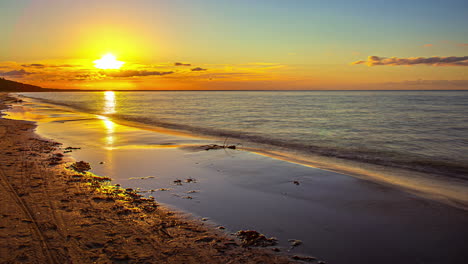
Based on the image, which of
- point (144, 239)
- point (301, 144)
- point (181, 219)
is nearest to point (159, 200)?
point (181, 219)

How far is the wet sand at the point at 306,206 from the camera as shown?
5.23 metres

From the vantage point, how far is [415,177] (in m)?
11.0

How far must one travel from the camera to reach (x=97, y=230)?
5496 mm

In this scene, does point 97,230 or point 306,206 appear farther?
point 306,206

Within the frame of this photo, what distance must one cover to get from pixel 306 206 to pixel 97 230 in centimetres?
487

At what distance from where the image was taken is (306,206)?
7.18m

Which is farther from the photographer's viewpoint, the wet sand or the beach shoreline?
the wet sand

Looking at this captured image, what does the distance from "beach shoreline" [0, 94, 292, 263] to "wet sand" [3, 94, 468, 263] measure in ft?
2.10

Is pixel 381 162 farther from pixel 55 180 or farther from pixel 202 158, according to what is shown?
pixel 55 180

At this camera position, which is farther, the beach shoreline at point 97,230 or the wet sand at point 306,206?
the wet sand at point 306,206

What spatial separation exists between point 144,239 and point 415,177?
10.6 meters

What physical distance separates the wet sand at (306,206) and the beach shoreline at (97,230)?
0.64 metres

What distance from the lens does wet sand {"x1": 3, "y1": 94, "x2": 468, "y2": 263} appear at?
17.2 feet

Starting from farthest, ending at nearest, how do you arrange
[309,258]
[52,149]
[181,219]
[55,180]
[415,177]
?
[52,149] < [415,177] < [55,180] < [181,219] < [309,258]
